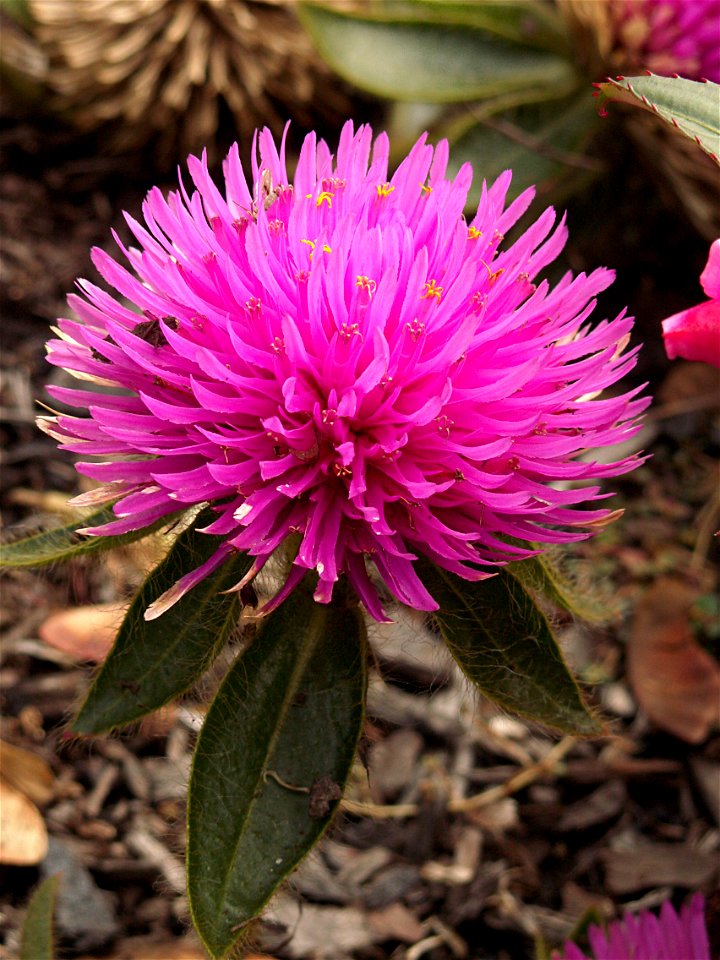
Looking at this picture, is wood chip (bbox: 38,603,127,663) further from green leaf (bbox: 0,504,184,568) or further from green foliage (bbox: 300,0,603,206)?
green foliage (bbox: 300,0,603,206)

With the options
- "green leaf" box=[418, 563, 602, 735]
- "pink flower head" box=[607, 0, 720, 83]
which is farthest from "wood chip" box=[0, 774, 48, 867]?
"pink flower head" box=[607, 0, 720, 83]

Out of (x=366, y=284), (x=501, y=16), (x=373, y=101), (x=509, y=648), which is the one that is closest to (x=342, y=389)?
(x=366, y=284)

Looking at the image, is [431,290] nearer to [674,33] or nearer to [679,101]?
[679,101]

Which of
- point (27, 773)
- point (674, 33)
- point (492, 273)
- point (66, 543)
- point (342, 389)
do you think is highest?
point (674, 33)

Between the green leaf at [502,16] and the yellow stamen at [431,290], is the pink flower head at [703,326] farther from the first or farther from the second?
the green leaf at [502,16]

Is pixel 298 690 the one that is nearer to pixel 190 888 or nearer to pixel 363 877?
pixel 190 888

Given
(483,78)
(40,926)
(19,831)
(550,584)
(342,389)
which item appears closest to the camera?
(342,389)

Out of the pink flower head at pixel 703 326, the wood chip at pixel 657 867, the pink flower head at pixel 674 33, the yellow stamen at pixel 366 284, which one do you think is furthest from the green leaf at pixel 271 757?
the pink flower head at pixel 674 33
